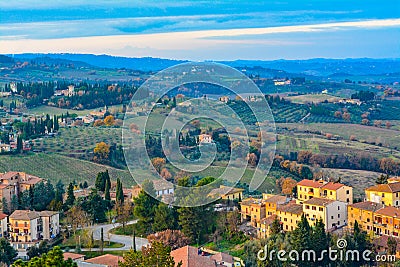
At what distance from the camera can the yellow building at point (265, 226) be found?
15.1 meters

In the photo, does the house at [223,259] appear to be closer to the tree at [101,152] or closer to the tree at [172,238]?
the tree at [172,238]

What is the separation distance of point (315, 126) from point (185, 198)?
2625 centimetres

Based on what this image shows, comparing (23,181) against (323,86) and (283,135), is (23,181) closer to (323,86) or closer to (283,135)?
(283,135)

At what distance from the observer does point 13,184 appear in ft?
65.3

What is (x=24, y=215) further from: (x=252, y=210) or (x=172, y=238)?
(x=252, y=210)

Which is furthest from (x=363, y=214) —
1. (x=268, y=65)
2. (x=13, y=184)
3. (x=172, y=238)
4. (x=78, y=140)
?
(x=268, y=65)

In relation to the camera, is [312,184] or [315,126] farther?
[315,126]

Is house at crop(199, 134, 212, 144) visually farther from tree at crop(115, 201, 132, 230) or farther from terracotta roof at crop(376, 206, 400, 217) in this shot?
terracotta roof at crop(376, 206, 400, 217)

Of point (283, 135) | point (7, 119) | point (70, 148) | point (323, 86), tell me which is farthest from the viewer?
point (323, 86)

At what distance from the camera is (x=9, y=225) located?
55.7 ft

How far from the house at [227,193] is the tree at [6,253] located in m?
4.78

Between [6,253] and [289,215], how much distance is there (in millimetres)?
6645

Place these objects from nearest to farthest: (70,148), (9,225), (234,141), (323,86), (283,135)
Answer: (9,225) → (234,141) → (70,148) → (283,135) → (323,86)

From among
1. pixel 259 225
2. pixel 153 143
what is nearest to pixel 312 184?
pixel 259 225
